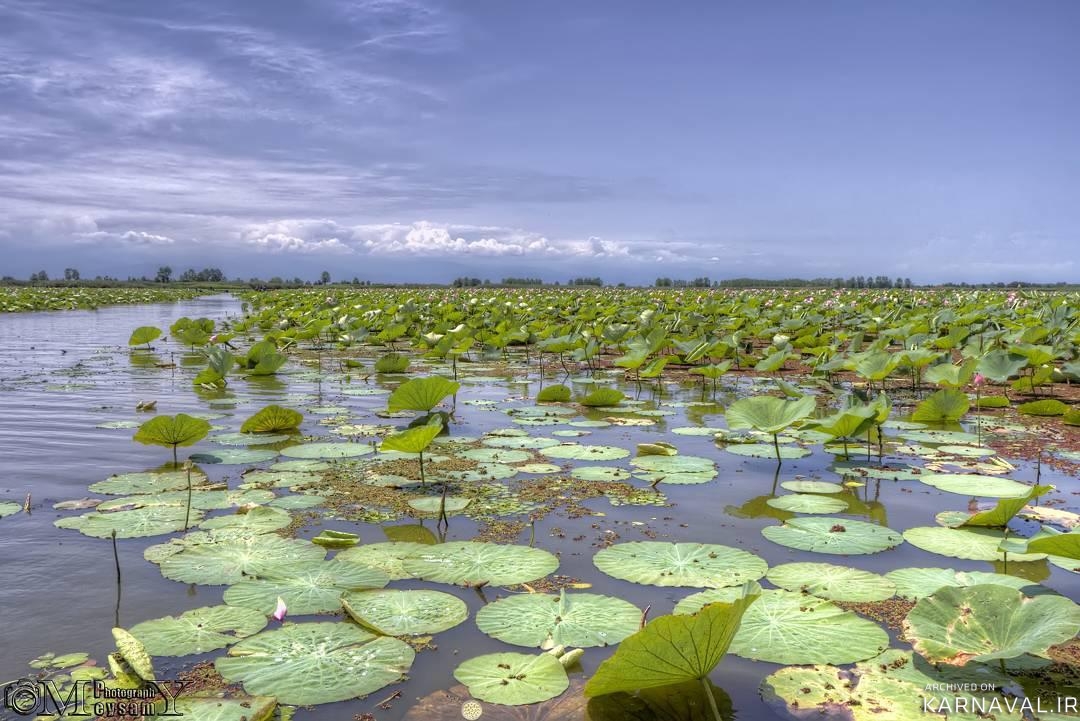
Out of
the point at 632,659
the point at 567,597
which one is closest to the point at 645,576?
the point at 567,597

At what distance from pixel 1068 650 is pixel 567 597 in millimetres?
1615

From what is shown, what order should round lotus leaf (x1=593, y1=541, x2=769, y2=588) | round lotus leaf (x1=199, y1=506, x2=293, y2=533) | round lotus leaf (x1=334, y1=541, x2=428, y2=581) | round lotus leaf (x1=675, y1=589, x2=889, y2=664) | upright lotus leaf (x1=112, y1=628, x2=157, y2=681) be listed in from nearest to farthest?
upright lotus leaf (x1=112, y1=628, x2=157, y2=681), round lotus leaf (x1=675, y1=589, x2=889, y2=664), round lotus leaf (x1=593, y1=541, x2=769, y2=588), round lotus leaf (x1=334, y1=541, x2=428, y2=581), round lotus leaf (x1=199, y1=506, x2=293, y2=533)

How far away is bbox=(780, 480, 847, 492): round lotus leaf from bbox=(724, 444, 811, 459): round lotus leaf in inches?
23.9

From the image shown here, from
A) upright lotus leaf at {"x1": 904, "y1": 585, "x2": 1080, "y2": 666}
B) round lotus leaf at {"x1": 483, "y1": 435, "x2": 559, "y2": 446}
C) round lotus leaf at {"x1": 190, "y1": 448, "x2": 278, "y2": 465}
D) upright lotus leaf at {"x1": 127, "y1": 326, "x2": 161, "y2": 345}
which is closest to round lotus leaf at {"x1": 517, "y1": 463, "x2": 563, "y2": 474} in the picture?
round lotus leaf at {"x1": 483, "y1": 435, "x2": 559, "y2": 446}

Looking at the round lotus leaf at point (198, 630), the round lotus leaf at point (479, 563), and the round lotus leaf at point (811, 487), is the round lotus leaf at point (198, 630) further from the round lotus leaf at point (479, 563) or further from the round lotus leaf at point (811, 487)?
the round lotus leaf at point (811, 487)

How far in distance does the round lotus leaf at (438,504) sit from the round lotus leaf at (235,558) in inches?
28.0

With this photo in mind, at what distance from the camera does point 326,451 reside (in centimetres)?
486

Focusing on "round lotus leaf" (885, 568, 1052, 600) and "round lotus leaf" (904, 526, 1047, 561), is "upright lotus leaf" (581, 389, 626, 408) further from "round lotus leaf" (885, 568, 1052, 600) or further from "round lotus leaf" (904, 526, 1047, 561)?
"round lotus leaf" (885, 568, 1052, 600)

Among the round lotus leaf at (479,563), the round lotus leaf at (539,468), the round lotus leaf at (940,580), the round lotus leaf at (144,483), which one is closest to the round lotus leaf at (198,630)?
the round lotus leaf at (479,563)

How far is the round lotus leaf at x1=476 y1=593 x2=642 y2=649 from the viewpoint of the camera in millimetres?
2336

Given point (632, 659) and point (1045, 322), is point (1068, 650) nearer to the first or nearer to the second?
point (632, 659)

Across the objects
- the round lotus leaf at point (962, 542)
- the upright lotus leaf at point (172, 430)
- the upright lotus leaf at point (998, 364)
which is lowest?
the round lotus leaf at point (962, 542)

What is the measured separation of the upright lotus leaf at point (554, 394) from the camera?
6.83m

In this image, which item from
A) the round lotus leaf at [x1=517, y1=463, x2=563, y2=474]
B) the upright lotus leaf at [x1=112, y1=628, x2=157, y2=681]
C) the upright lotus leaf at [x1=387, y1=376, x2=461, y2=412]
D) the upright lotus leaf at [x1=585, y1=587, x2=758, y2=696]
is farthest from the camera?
the round lotus leaf at [x1=517, y1=463, x2=563, y2=474]
